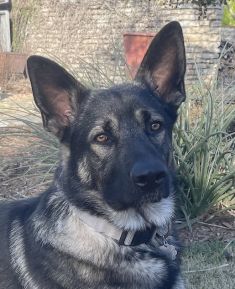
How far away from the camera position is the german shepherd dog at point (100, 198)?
258cm

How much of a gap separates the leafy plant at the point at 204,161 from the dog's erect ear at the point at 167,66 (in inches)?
50.8

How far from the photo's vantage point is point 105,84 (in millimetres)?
4957

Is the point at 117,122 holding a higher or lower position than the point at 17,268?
higher

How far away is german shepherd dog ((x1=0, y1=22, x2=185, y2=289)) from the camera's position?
2.58 m

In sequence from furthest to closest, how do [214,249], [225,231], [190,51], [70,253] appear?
[190,51]
[225,231]
[214,249]
[70,253]

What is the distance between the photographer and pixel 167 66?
9.62 feet

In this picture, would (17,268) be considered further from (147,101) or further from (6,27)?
(6,27)

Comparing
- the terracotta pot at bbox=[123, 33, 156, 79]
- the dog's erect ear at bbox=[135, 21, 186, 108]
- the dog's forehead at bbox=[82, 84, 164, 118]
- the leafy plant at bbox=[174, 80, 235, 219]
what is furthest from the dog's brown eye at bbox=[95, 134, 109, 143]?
the terracotta pot at bbox=[123, 33, 156, 79]

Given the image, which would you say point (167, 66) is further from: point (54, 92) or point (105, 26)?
point (105, 26)

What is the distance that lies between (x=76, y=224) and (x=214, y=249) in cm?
165

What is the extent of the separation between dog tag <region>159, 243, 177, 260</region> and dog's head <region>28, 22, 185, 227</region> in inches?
6.7

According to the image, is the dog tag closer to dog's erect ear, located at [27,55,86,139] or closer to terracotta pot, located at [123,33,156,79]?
dog's erect ear, located at [27,55,86,139]

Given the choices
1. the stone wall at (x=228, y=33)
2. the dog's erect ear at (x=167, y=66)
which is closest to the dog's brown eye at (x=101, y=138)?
the dog's erect ear at (x=167, y=66)

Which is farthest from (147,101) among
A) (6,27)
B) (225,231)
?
(6,27)
